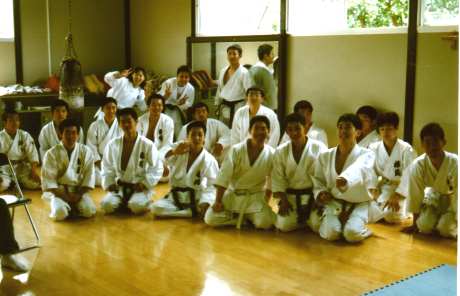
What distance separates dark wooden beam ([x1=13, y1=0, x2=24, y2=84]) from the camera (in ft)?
29.3

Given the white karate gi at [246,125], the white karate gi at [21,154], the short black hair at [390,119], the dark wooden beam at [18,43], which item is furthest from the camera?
the dark wooden beam at [18,43]

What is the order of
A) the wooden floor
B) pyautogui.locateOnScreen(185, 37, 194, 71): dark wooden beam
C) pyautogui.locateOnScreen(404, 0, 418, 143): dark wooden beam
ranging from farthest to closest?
1. pyautogui.locateOnScreen(185, 37, 194, 71): dark wooden beam
2. pyautogui.locateOnScreen(404, 0, 418, 143): dark wooden beam
3. the wooden floor

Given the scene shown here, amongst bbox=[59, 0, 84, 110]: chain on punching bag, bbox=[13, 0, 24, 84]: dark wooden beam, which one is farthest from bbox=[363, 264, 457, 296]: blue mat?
bbox=[13, 0, 24, 84]: dark wooden beam

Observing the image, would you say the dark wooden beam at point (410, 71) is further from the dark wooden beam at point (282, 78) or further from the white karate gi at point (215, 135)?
the white karate gi at point (215, 135)

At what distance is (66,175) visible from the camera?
18.5 feet

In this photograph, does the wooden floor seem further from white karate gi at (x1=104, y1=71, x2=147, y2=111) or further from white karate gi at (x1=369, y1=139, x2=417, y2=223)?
white karate gi at (x1=104, y1=71, x2=147, y2=111)

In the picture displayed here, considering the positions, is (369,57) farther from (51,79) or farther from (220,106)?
(51,79)

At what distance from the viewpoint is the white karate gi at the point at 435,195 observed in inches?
198

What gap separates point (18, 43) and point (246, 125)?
408cm

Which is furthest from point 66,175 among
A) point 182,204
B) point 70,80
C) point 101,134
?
A: point 101,134

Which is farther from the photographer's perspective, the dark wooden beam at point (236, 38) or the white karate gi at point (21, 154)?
the dark wooden beam at point (236, 38)

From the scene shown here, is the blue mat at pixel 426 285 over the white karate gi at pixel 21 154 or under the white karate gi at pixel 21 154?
under

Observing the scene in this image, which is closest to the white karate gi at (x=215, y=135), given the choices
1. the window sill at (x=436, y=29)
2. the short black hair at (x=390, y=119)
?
the short black hair at (x=390, y=119)

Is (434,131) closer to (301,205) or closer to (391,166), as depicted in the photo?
(391,166)
